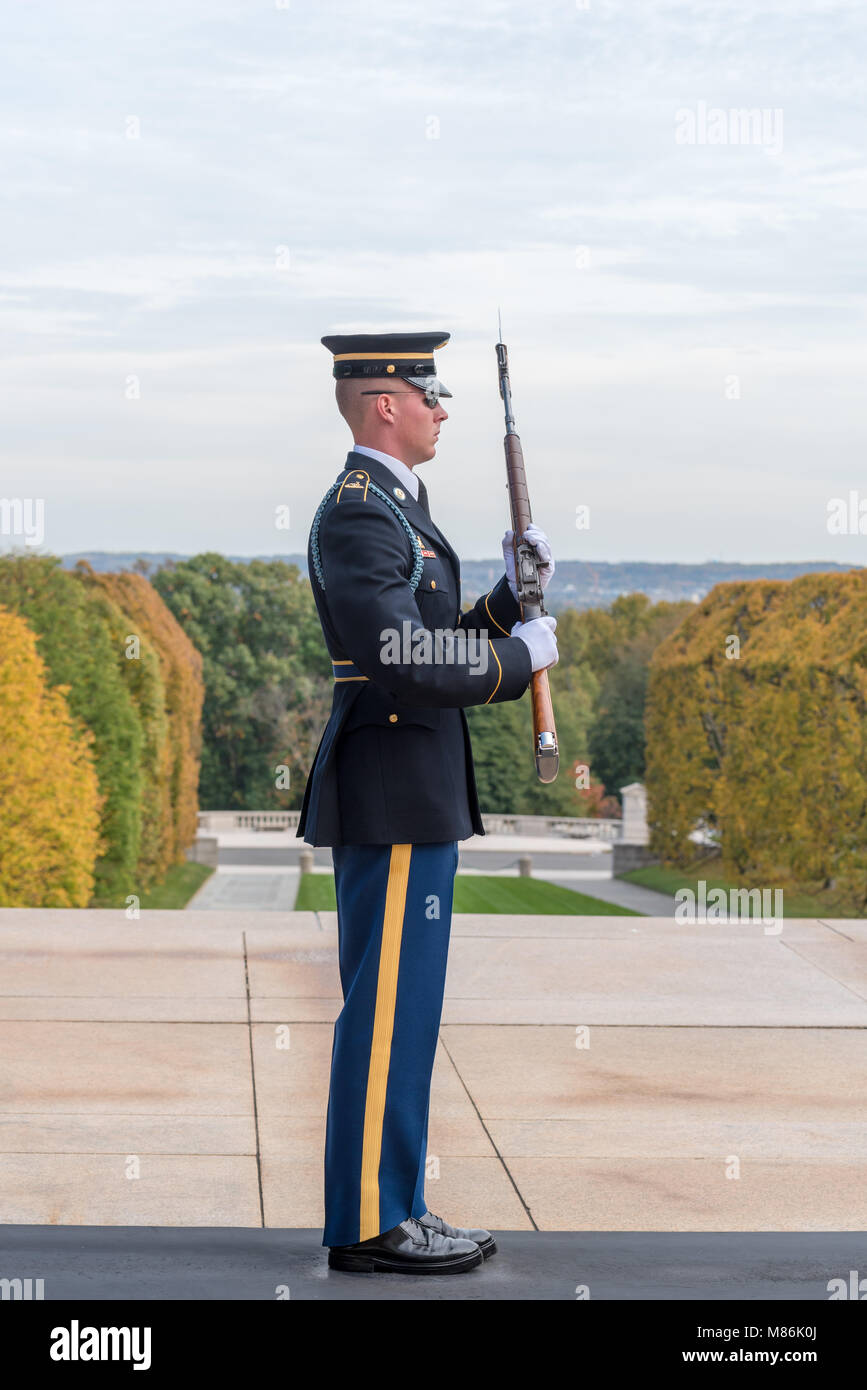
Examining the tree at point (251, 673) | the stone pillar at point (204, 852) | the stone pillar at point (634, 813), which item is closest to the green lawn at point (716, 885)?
the stone pillar at point (634, 813)

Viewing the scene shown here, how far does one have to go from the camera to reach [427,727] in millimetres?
3154

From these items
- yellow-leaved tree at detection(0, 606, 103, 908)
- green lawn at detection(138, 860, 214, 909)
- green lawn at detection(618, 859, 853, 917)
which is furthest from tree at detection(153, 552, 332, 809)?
yellow-leaved tree at detection(0, 606, 103, 908)

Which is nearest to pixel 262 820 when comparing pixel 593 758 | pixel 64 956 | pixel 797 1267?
pixel 593 758

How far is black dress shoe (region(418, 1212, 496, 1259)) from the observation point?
3.18m

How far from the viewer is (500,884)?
90.1ft

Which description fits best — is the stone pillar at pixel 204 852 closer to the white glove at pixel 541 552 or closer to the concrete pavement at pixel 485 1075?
the concrete pavement at pixel 485 1075

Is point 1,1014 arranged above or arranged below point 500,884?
above

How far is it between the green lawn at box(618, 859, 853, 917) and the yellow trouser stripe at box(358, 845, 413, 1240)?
566 inches

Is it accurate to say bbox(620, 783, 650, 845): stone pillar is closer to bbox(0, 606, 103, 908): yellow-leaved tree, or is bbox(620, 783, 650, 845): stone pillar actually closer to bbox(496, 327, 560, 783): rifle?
bbox(0, 606, 103, 908): yellow-leaved tree
